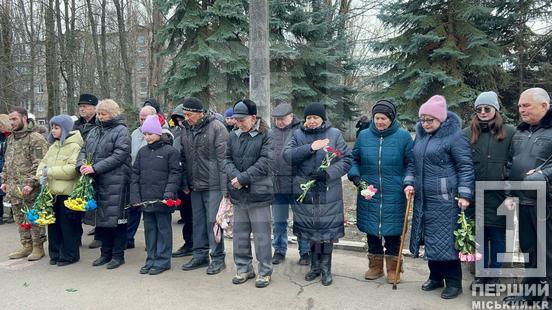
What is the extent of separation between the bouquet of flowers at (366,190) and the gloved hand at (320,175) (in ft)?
1.36

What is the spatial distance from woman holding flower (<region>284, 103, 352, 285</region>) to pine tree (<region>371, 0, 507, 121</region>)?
6.04 metres

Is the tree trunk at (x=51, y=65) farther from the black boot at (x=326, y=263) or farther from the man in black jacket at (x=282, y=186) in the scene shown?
the black boot at (x=326, y=263)

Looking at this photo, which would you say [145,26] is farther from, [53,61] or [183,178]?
[183,178]

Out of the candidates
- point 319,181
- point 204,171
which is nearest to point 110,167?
point 204,171

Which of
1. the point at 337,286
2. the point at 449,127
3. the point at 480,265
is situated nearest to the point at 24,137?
the point at 337,286

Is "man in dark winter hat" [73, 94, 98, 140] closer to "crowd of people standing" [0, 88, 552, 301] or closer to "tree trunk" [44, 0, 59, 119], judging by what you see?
"crowd of people standing" [0, 88, 552, 301]

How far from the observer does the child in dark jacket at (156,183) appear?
208 inches

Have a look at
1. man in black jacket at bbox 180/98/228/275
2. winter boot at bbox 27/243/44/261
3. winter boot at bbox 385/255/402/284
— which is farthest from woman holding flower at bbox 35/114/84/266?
winter boot at bbox 385/255/402/284

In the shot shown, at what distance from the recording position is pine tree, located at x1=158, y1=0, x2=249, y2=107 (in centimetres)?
1249

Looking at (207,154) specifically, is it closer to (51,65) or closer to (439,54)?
(439,54)

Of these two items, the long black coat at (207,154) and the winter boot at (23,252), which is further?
the winter boot at (23,252)

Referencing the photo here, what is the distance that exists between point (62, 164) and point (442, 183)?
4.49 m

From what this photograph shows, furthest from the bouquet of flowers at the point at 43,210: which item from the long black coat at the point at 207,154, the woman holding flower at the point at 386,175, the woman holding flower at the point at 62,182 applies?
the woman holding flower at the point at 386,175

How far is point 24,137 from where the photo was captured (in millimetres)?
6016
